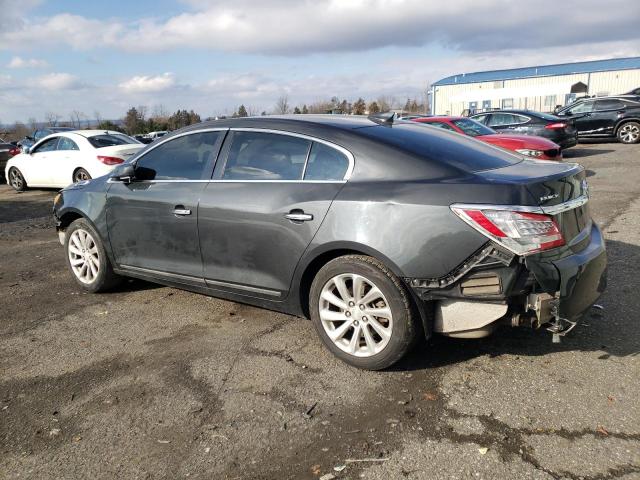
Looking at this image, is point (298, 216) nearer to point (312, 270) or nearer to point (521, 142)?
point (312, 270)

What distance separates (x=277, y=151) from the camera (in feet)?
13.0

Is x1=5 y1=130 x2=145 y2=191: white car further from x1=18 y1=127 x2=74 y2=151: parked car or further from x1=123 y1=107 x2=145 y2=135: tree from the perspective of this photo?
x1=123 y1=107 x2=145 y2=135: tree

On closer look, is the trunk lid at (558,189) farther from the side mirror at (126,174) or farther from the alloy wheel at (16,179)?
the alloy wheel at (16,179)

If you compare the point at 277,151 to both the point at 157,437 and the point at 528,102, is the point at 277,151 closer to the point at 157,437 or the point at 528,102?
the point at 157,437

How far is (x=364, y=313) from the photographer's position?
3.47 metres

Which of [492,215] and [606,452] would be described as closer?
[606,452]

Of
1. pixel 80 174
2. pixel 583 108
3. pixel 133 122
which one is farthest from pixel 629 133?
pixel 133 122

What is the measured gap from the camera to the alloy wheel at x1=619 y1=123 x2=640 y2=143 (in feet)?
61.9

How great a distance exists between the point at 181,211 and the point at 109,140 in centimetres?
902

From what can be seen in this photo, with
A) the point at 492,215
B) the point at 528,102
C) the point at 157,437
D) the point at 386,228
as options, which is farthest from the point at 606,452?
the point at 528,102

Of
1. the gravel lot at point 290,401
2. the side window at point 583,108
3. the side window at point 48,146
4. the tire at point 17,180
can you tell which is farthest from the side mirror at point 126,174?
the side window at point 583,108

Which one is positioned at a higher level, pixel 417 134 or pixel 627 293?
pixel 417 134

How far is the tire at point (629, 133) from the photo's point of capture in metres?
18.9

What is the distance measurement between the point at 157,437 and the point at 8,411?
3.39 ft
